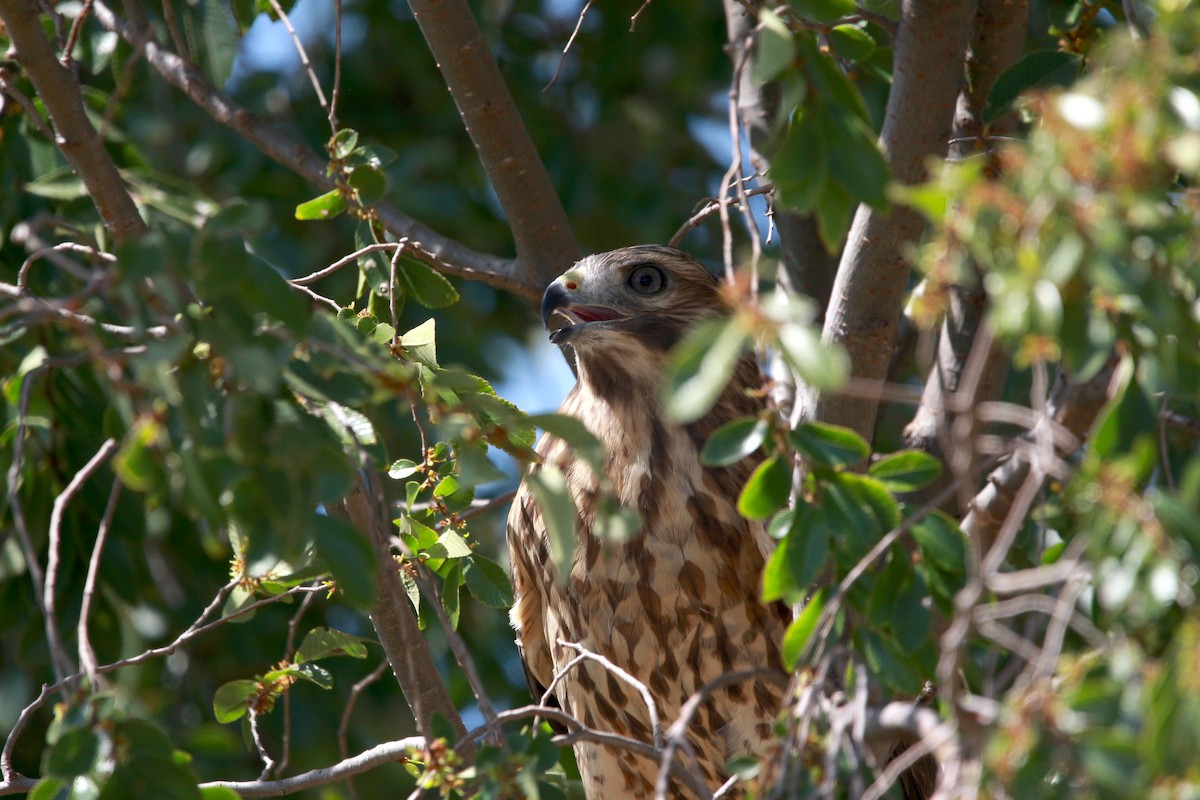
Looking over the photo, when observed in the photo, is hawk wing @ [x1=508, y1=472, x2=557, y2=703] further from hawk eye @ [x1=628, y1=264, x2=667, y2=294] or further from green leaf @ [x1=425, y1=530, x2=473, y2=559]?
green leaf @ [x1=425, y1=530, x2=473, y2=559]

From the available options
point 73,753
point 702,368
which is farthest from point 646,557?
point 702,368

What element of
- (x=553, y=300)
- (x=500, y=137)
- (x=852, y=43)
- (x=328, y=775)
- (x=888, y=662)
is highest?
(x=852, y=43)

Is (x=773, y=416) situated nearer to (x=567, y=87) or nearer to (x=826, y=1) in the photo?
(x=826, y=1)

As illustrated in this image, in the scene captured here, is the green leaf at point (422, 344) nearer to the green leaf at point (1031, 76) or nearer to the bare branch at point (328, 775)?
the bare branch at point (328, 775)

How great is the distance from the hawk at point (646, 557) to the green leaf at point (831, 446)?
146 cm

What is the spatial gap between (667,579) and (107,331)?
1916 millimetres

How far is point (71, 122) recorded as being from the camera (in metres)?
2.25

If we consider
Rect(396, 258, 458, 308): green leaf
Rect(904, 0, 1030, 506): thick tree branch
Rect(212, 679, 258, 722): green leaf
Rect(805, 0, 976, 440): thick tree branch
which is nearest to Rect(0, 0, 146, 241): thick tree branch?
Rect(396, 258, 458, 308): green leaf

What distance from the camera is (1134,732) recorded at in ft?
4.25

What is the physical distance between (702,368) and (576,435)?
1.20ft

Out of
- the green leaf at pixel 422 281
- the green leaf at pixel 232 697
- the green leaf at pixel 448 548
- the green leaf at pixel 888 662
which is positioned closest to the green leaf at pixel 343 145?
the green leaf at pixel 422 281

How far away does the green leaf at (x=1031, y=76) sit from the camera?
261 centimetres

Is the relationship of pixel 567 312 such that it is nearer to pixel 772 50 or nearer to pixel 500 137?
pixel 500 137

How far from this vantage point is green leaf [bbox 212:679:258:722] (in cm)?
259
